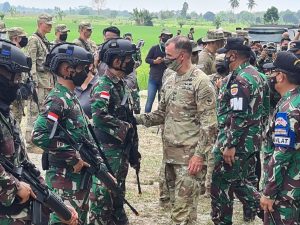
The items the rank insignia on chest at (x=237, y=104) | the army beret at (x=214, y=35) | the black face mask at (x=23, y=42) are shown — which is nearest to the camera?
the rank insignia on chest at (x=237, y=104)

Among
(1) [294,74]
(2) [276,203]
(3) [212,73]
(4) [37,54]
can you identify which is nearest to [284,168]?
(2) [276,203]

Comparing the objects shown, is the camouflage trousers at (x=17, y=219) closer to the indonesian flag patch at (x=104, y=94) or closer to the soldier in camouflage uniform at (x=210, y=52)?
the indonesian flag patch at (x=104, y=94)

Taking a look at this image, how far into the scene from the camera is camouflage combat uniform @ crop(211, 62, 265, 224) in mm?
5746

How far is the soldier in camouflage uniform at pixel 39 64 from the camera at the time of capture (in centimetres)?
975

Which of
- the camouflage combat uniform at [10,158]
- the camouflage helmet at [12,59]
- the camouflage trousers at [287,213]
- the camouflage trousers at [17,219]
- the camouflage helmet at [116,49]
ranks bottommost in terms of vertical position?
the camouflage trousers at [287,213]

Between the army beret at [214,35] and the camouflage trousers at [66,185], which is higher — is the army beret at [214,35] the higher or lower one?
the higher one

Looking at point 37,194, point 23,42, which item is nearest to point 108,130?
point 37,194

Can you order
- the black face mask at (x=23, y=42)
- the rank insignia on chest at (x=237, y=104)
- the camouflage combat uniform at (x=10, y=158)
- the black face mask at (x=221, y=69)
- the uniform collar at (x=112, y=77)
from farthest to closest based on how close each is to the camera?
the black face mask at (x=23, y=42) → the black face mask at (x=221, y=69) → the rank insignia on chest at (x=237, y=104) → the uniform collar at (x=112, y=77) → the camouflage combat uniform at (x=10, y=158)

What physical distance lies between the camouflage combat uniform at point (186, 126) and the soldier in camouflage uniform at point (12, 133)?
236 cm

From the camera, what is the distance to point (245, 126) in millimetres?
5785

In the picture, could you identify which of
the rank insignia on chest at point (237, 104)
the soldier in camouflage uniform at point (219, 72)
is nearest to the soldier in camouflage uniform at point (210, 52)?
the soldier in camouflage uniform at point (219, 72)

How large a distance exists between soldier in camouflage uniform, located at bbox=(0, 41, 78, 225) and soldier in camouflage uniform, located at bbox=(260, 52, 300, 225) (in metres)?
1.95

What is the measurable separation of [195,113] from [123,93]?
2.76 feet

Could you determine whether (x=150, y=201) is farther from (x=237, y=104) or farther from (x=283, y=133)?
(x=283, y=133)
